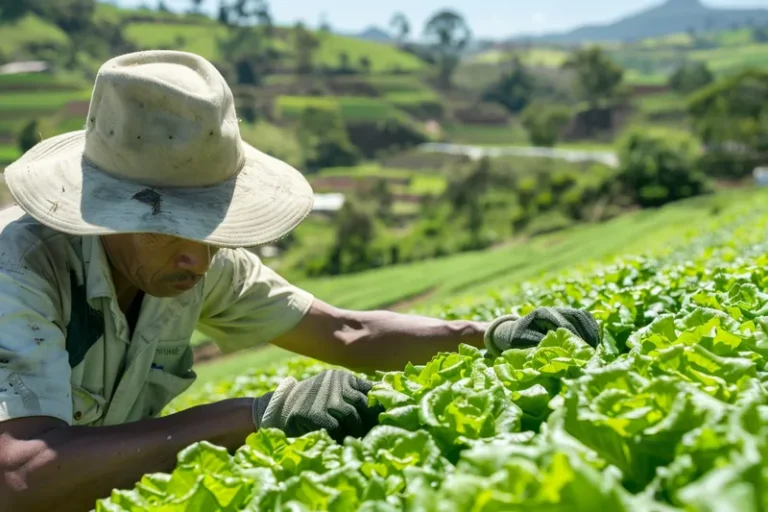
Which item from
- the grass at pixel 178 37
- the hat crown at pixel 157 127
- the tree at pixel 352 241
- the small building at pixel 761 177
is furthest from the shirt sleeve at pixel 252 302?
the grass at pixel 178 37

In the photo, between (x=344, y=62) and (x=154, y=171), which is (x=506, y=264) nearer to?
(x=154, y=171)

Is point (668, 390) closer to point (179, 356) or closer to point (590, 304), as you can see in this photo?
point (590, 304)

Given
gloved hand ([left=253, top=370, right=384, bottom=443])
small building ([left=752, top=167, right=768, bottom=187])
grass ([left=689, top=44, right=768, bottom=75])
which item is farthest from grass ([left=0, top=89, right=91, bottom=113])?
grass ([left=689, top=44, right=768, bottom=75])

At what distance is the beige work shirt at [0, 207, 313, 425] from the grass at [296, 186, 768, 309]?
67.0ft

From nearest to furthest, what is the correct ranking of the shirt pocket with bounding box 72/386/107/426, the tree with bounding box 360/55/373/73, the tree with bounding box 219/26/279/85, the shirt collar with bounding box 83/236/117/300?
the shirt collar with bounding box 83/236/117/300 → the shirt pocket with bounding box 72/386/107/426 → the tree with bounding box 219/26/279/85 → the tree with bounding box 360/55/373/73

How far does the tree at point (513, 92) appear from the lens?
127 m

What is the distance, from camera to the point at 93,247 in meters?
3.50

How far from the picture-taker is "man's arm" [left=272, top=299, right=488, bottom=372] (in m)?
3.93

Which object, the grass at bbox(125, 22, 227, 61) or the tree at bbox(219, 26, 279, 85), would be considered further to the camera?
the grass at bbox(125, 22, 227, 61)

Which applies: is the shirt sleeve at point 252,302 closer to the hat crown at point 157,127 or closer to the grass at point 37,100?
the hat crown at point 157,127

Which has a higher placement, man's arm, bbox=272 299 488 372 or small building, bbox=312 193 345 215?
man's arm, bbox=272 299 488 372

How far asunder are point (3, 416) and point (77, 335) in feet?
2.18

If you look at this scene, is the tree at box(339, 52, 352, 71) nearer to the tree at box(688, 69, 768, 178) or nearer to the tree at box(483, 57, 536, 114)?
the tree at box(483, 57, 536, 114)

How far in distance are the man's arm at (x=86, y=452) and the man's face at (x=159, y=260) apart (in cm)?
60
